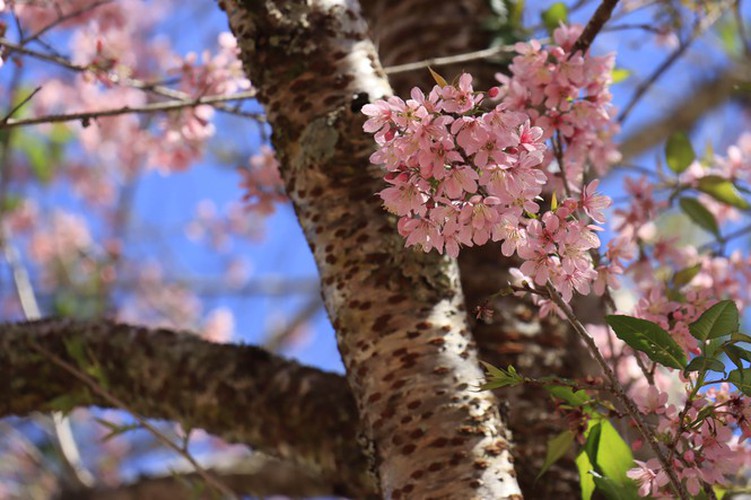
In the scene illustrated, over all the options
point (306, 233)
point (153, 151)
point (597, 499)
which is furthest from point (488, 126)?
point (153, 151)

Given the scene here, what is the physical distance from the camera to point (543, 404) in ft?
5.13

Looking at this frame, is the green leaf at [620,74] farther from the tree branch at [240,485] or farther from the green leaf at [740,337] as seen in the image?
the tree branch at [240,485]

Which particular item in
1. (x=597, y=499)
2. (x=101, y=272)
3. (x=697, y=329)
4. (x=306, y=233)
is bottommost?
(x=597, y=499)

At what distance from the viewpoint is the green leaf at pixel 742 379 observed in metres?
0.91

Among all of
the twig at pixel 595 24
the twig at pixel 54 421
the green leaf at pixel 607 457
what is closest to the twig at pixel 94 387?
the green leaf at pixel 607 457

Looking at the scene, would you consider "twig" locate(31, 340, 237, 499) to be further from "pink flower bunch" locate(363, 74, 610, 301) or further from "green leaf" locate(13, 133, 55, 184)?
"green leaf" locate(13, 133, 55, 184)

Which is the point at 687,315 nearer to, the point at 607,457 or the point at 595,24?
the point at 607,457

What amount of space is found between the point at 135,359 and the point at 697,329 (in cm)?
118

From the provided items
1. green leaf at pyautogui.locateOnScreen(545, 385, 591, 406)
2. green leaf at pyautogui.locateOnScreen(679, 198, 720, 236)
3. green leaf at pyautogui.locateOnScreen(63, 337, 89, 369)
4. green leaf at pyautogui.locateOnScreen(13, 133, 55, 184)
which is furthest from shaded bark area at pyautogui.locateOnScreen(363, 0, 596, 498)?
green leaf at pyautogui.locateOnScreen(13, 133, 55, 184)

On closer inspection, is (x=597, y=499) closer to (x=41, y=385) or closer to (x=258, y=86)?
(x=258, y=86)

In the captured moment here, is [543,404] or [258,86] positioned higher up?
[258,86]

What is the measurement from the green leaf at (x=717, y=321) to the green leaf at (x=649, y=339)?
0.03 meters

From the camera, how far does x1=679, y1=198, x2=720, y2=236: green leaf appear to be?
1739mm

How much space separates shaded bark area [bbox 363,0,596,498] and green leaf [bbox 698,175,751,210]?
0.43m
